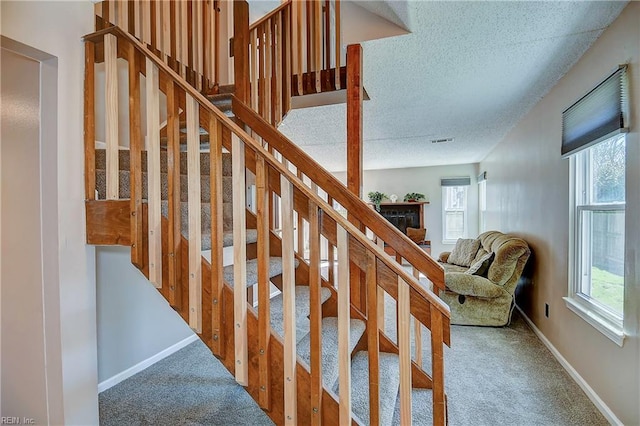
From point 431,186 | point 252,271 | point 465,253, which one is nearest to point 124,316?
point 252,271

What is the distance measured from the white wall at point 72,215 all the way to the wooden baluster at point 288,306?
111cm

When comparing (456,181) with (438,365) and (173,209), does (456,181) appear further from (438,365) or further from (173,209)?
(173,209)

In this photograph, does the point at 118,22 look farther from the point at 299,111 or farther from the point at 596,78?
the point at 596,78

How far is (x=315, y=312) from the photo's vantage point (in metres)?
1.22

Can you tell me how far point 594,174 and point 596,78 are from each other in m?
0.66

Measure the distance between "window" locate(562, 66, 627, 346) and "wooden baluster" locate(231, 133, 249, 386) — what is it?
206cm

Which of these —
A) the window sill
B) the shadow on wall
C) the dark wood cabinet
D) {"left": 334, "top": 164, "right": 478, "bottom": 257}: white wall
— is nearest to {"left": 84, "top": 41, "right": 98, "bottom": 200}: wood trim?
the window sill

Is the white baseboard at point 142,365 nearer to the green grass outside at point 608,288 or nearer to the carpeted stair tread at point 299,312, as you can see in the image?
the carpeted stair tread at point 299,312

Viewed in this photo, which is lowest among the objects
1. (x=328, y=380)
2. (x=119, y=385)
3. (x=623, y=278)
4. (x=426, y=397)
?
(x=119, y=385)

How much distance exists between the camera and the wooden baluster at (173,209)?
143cm

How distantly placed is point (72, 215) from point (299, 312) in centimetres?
121

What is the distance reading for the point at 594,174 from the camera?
7.61 ft

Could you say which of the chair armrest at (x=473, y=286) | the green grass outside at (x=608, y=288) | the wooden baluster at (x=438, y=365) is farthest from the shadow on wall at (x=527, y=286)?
the wooden baluster at (x=438, y=365)

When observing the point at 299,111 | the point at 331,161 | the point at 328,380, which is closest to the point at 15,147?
the point at 328,380
